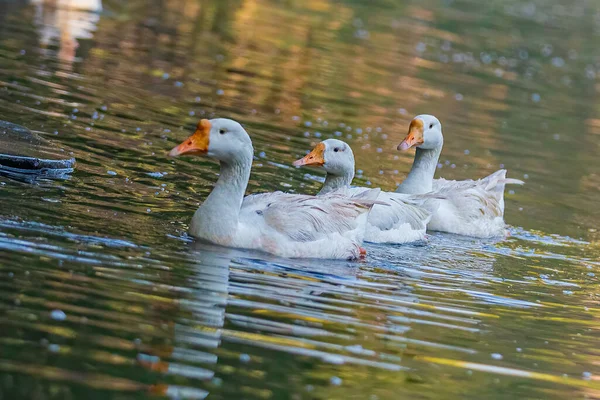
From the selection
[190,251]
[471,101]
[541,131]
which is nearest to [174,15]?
[471,101]

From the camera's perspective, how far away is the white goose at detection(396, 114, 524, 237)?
15.3m

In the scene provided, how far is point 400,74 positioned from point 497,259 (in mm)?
15901

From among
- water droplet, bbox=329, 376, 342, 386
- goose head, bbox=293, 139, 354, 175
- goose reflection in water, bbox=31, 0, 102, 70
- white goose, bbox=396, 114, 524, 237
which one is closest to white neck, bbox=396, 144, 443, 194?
white goose, bbox=396, 114, 524, 237

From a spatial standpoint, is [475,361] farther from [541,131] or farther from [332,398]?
[541,131]

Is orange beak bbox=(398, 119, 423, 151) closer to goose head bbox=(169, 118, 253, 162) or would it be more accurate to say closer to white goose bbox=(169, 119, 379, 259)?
white goose bbox=(169, 119, 379, 259)

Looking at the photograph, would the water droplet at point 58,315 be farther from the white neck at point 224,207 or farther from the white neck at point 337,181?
the white neck at point 337,181

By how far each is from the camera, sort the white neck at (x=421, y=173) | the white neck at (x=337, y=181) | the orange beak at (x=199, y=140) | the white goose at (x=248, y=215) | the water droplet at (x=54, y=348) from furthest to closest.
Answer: the white neck at (x=421, y=173)
the white neck at (x=337, y=181)
the white goose at (x=248, y=215)
the orange beak at (x=199, y=140)
the water droplet at (x=54, y=348)

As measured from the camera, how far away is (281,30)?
33.1 meters

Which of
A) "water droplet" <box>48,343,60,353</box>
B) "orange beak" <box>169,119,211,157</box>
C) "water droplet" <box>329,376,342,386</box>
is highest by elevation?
"orange beak" <box>169,119,211,157</box>

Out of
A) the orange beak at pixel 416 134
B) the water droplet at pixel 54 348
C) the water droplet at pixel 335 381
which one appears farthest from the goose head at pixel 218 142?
the orange beak at pixel 416 134

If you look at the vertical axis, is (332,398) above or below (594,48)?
below

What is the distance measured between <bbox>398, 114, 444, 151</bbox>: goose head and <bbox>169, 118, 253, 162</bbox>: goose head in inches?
177

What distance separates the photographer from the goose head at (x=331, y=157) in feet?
45.1

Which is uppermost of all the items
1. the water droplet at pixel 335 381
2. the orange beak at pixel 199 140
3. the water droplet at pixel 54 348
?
the orange beak at pixel 199 140
